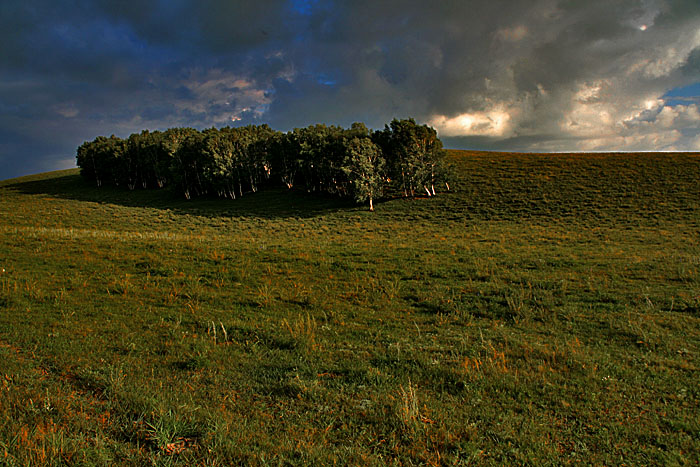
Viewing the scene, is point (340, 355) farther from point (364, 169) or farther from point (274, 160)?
point (274, 160)

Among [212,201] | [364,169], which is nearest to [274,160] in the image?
[212,201]

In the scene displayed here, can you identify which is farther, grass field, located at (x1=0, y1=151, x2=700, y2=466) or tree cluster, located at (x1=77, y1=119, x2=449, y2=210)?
tree cluster, located at (x1=77, y1=119, x2=449, y2=210)

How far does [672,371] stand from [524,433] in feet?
15.3

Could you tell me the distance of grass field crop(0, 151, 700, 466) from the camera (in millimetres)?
4441

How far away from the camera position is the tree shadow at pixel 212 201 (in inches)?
2146

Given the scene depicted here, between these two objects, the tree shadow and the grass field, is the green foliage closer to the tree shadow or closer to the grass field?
the tree shadow

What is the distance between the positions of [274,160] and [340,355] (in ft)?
229

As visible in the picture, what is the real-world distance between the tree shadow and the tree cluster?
130 inches

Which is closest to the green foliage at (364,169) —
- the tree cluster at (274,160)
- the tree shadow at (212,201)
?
the tree cluster at (274,160)

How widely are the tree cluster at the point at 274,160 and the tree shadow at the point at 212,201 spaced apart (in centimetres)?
329

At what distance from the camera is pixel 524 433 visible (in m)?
4.73

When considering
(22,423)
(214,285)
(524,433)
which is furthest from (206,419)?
(214,285)

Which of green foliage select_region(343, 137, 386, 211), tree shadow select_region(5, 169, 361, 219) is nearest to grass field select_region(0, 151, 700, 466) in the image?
green foliage select_region(343, 137, 386, 211)

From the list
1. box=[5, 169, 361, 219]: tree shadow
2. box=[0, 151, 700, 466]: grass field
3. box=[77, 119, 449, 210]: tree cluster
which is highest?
box=[77, 119, 449, 210]: tree cluster
